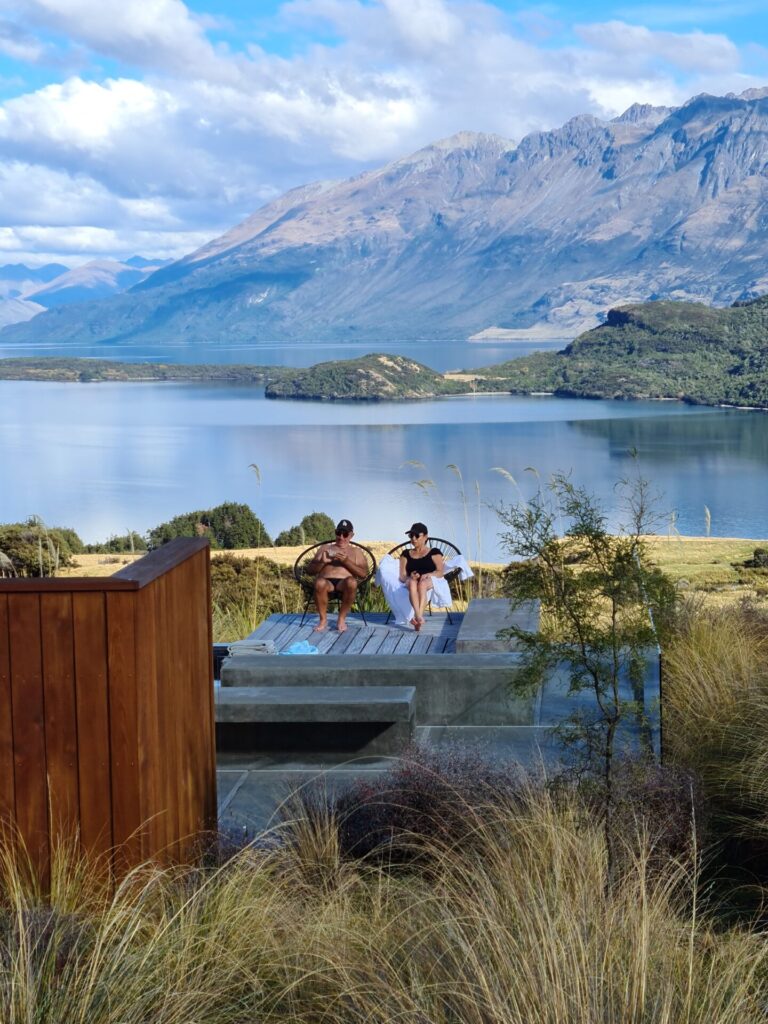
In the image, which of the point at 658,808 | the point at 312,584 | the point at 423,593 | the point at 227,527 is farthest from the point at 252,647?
the point at 227,527

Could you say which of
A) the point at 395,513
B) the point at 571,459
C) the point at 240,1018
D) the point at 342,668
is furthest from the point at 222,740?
the point at 571,459

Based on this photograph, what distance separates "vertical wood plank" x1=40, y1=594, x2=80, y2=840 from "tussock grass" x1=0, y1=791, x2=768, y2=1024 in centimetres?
20

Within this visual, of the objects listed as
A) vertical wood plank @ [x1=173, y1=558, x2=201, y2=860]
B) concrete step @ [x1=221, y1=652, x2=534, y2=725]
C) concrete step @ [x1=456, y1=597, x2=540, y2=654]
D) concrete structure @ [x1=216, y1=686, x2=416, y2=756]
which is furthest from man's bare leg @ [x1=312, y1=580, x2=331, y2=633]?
vertical wood plank @ [x1=173, y1=558, x2=201, y2=860]

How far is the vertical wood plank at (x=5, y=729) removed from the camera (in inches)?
127

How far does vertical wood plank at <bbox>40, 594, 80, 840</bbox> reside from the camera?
3229 millimetres

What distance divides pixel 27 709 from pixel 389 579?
18.3 feet

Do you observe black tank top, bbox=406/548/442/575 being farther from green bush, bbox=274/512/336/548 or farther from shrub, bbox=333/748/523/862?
green bush, bbox=274/512/336/548

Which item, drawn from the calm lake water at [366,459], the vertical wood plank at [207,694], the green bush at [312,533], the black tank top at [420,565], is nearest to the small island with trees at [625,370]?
the calm lake water at [366,459]

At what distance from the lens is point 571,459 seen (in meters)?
51.9

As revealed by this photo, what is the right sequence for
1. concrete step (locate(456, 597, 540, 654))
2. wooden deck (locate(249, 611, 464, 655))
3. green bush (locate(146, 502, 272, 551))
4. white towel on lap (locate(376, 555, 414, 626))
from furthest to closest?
1. green bush (locate(146, 502, 272, 551))
2. white towel on lap (locate(376, 555, 414, 626))
3. wooden deck (locate(249, 611, 464, 655))
4. concrete step (locate(456, 597, 540, 654))

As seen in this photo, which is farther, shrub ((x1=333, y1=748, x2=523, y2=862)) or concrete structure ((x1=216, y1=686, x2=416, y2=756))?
concrete structure ((x1=216, y1=686, x2=416, y2=756))

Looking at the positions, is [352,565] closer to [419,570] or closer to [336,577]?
[336,577]

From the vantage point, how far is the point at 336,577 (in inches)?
338

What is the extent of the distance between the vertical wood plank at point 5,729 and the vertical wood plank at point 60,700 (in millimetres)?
92
